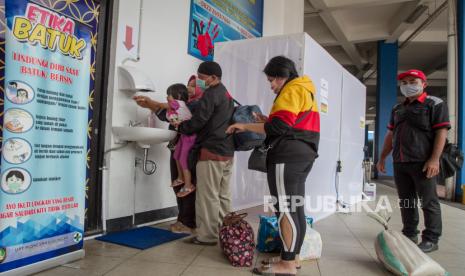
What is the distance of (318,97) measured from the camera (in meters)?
3.79

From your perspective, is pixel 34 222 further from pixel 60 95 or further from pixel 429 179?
pixel 429 179

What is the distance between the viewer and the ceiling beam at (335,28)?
7.91 m

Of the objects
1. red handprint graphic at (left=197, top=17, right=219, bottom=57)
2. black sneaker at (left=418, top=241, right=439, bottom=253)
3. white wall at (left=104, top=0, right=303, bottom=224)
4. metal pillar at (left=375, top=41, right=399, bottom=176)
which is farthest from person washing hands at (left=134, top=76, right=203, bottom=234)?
metal pillar at (left=375, top=41, right=399, bottom=176)

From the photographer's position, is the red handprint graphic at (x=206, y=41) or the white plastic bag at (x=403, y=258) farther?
the red handprint graphic at (x=206, y=41)

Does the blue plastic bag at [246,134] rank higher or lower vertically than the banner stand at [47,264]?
higher

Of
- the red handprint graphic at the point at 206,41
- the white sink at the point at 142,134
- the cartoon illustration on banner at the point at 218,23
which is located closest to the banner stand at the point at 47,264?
the white sink at the point at 142,134

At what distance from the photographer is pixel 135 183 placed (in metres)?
3.38

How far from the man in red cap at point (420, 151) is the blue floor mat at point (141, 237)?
1.91 meters

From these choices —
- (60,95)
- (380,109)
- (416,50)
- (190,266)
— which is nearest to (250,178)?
(190,266)

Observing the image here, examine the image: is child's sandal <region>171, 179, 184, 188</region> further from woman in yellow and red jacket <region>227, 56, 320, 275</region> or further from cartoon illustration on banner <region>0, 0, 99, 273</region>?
woman in yellow and red jacket <region>227, 56, 320, 275</region>

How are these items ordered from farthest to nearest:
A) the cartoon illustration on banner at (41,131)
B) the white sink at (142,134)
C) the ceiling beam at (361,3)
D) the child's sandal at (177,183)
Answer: the ceiling beam at (361,3) < the child's sandal at (177,183) < the white sink at (142,134) < the cartoon illustration on banner at (41,131)

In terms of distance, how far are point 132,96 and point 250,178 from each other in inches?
68.8

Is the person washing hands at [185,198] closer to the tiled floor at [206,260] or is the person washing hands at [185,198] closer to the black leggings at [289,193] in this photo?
the tiled floor at [206,260]

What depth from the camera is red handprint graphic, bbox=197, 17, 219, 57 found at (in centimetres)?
430
